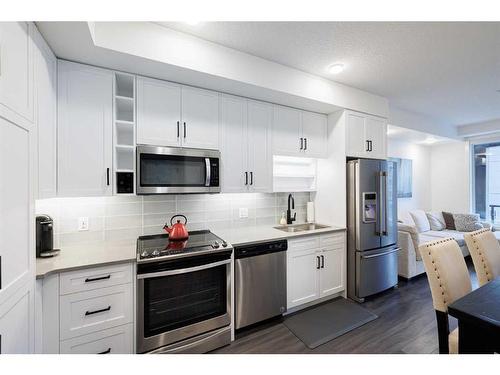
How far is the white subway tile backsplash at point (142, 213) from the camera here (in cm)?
198

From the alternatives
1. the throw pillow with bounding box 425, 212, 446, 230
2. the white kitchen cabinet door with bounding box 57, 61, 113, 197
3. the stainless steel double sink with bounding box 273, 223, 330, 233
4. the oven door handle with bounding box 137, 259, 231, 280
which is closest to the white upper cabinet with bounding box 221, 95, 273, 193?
the stainless steel double sink with bounding box 273, 223, 330, 233

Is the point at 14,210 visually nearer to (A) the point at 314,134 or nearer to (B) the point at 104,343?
(B) the point at 104,343

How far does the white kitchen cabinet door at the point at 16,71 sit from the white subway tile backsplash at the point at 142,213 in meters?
0.96

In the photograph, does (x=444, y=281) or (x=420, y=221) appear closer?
(x=444, y=281)

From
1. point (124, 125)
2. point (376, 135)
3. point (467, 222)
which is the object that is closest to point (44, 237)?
point (124, 125)

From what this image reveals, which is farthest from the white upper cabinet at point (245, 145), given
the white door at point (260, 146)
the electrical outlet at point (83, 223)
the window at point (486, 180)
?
the window at point (486, 180)

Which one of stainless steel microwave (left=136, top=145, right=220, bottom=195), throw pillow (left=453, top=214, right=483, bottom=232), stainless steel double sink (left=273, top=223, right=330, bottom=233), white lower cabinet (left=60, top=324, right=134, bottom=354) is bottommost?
white lower cabinet (left=60, top=324, right=134, bottom=354)

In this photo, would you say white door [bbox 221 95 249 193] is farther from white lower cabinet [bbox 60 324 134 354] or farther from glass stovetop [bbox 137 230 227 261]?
white lower cabinet [bbox 60 324 134 354]

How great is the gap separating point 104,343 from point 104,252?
0.63 m

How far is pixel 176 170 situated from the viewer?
2.09m

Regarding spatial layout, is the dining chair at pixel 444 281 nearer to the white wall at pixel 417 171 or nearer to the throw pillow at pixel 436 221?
the white wall at pixel 417 171

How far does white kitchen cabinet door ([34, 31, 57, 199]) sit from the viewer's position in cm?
142

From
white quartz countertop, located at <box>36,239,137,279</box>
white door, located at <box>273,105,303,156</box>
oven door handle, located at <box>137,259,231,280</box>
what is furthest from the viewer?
white door, located at <box>273,105,303,156</box>

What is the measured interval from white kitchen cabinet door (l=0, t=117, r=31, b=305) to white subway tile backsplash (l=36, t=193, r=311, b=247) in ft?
2.45
